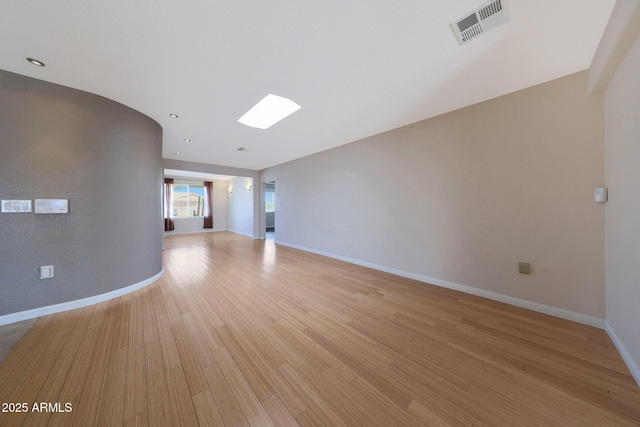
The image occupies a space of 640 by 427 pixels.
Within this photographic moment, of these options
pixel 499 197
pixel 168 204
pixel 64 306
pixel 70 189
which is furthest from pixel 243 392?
pixel 168 204

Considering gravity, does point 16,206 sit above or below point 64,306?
above

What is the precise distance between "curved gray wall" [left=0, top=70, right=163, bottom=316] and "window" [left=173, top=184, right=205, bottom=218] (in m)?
6.27

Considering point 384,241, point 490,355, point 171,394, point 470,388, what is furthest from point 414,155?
point 171,394

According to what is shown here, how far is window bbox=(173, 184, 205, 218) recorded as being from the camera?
26.9 ft

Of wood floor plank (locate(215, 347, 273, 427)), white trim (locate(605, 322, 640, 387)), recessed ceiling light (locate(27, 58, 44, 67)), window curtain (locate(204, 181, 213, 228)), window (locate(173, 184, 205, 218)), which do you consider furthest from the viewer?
window curtain (locate(204, 181, 213, 228))

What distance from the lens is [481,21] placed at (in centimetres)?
144

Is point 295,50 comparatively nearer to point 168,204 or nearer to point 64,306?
point 64,306

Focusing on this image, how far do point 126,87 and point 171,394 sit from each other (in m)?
2.96

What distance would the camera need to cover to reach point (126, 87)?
2.20m

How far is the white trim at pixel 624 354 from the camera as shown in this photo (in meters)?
1.29

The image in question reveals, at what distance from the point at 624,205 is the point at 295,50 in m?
2.85

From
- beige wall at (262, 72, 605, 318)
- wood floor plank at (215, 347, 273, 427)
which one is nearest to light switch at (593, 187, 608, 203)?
beige wall at (262, 72, 605, 318)

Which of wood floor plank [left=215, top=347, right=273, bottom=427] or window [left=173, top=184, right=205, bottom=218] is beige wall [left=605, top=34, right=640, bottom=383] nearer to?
wood floor plank [left=215, top=347, right=273, bottom=427]

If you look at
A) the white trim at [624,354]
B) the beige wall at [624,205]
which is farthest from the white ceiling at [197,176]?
the white trim at [624,354]
